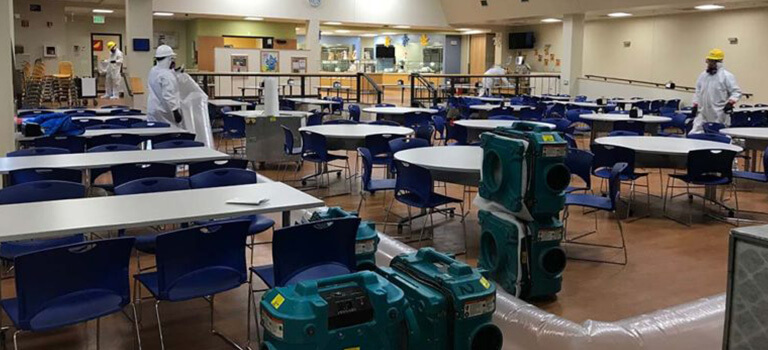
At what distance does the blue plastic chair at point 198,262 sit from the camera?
126 inches

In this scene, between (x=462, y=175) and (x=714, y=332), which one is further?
(x=462, y=175)

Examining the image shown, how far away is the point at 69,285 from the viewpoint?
2957 mm

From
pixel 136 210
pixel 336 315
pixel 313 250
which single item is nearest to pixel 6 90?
pixel 136 210

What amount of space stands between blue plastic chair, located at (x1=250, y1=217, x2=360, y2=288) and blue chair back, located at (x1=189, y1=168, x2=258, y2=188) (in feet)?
4.49

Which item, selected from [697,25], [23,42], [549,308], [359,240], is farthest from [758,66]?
[23,42]

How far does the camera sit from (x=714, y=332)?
360 cm

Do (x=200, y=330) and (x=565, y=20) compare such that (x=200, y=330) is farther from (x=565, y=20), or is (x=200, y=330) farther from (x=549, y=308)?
(x=565, y=20)

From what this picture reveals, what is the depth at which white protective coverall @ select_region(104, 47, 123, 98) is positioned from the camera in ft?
57.7

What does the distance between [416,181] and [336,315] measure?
305 centimetres

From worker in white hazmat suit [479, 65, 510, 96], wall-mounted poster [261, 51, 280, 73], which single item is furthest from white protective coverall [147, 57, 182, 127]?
worker in white hazmat suit [479, 65, 510, 96]

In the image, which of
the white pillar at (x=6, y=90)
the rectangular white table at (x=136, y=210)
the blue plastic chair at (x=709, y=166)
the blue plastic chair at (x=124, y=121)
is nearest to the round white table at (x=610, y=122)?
the blue plastic chair at (x=709, y=166)

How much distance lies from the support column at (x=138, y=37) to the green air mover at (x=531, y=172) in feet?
35.2

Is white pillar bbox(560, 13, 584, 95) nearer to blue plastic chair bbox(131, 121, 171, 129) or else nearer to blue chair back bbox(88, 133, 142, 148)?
blue plastic chair bbox(131, 121, 171, 129)

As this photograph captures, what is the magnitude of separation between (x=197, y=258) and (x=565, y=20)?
1601 centimetres
